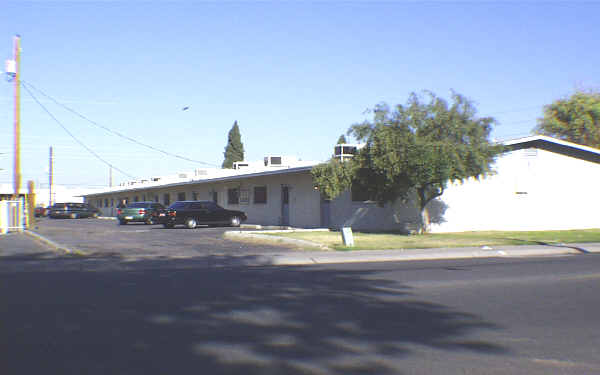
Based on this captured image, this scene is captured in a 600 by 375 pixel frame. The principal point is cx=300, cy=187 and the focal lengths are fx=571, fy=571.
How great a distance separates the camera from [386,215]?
87.0 ft

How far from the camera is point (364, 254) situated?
16.0 m

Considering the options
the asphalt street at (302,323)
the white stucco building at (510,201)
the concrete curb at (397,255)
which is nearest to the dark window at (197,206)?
the white stucco building at (510,201)

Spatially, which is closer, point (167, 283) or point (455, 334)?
point (455, 334)

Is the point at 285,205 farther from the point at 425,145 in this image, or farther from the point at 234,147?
the point at 234,147

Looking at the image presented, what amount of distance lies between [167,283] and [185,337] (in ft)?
14.7

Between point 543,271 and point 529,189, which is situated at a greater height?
point 529,189

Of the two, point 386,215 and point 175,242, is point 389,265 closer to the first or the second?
point 175,242

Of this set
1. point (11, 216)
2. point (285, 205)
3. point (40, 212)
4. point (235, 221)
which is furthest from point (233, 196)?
point (40, 212)

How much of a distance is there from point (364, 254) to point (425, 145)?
20.5ft

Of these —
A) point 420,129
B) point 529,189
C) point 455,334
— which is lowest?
point 455,334

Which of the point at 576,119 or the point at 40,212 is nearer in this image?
the point at 576,119

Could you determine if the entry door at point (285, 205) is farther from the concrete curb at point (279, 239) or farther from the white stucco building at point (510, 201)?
the concrete curb at point (279, 239)

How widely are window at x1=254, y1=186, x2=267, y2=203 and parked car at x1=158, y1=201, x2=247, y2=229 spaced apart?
5.67 feet

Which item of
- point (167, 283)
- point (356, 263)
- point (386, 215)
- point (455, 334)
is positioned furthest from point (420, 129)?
point (455, 334)
